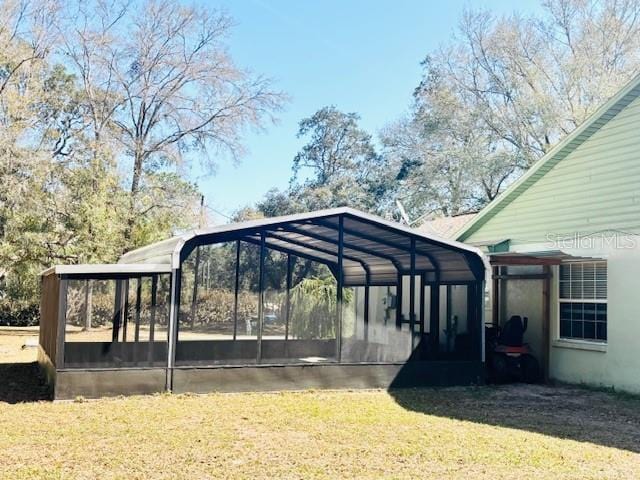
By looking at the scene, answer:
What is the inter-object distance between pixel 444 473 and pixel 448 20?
25357mm

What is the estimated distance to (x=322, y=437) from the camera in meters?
6.41

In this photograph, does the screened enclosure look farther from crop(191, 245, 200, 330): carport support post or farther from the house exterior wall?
the house exterior wall

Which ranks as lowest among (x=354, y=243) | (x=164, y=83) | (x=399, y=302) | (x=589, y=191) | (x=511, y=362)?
(x=511, y=362)

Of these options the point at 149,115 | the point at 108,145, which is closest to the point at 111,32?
the point at 149,115

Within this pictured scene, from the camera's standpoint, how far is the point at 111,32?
997 inches

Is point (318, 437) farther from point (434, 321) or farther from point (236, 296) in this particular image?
point (434, 321)

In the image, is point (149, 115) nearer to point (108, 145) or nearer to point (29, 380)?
point (108, 145)

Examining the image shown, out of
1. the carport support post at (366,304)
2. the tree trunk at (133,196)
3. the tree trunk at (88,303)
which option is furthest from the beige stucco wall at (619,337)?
the tree trunk at (133,196)

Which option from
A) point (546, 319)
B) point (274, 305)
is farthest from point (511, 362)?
point (274, 305)

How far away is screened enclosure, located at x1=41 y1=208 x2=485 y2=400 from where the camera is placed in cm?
857

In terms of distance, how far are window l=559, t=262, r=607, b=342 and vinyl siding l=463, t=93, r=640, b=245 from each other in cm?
68

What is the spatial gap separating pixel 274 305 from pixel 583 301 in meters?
5.24

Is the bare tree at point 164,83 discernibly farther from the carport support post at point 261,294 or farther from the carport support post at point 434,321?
the carport support post at point 434,321

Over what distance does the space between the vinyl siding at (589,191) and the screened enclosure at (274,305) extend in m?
1.87
